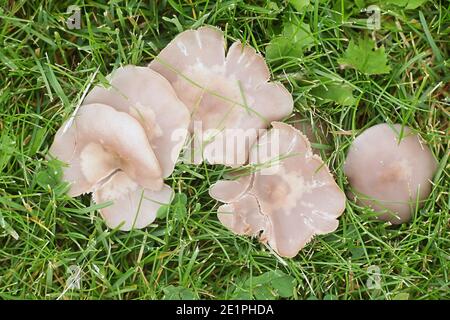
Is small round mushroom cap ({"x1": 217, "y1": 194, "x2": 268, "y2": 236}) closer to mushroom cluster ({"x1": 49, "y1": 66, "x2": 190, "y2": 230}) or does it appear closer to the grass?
the grass

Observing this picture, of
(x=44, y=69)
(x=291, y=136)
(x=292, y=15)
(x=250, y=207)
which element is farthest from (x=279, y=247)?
(x=44, y=69)

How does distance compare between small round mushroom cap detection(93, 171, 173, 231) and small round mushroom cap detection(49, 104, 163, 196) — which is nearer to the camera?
small round mushroom cap detection(49, 104, 163, 196)

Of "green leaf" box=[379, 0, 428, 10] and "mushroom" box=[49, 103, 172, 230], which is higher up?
"green leaf" box=[379, 0, 428, 10]

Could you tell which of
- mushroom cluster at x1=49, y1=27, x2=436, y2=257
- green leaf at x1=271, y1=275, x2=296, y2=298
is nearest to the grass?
green leaf at x1=271, y1=275, x2=296, y2=298

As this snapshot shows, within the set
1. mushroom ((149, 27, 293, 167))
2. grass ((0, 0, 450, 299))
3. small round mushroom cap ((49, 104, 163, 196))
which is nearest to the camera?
small round mushroom cap ((49, 104, 163, 196))

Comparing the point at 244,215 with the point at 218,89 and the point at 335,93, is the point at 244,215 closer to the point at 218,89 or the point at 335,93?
the point at 218,89

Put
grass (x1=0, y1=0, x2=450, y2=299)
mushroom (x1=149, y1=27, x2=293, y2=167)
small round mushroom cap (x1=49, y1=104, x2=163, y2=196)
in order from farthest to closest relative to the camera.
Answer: grass (x1=0, y1=0, x2=450, y2=299), mushroom (x1=149, y1=27, x2=293, y2=167), small round mushroom cap (x1=49, y1=104, x2=163, y2=196)

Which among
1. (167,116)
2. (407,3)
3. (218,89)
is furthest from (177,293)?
(407,3)
